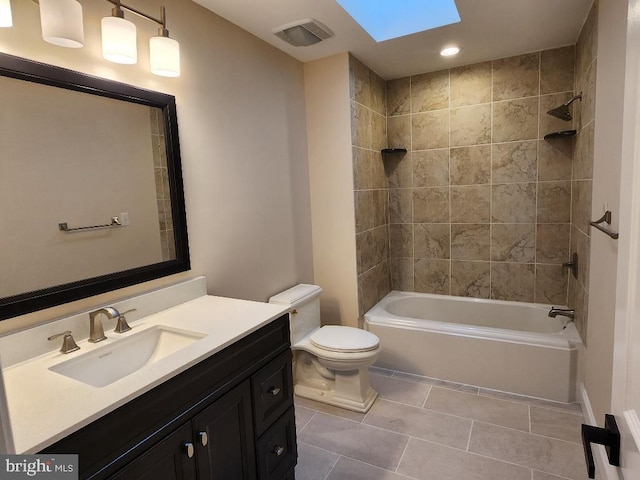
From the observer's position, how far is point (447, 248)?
343 cm

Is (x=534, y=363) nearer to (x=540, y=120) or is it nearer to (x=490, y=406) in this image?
(x=490, y=406)

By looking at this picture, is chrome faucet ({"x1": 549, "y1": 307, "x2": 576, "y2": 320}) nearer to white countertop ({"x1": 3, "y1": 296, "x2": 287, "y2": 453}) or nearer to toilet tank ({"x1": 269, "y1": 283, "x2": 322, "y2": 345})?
toilet tank ({"x1": 269, "y1": 283, "x2": 322, "y2": 345})

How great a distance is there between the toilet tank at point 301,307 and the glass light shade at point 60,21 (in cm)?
171

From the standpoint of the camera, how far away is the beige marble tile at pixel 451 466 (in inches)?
72.1

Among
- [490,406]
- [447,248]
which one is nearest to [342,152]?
[447,248]

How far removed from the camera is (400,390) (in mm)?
2645

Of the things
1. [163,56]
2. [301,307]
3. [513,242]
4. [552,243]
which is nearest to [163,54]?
[163,56]

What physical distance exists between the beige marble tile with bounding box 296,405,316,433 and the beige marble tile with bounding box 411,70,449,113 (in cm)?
267

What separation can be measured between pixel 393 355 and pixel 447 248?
115 cm

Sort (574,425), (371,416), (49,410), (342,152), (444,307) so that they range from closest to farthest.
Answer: (49,410)
(574,425)
(371,416)
(342,152)
(444,307)

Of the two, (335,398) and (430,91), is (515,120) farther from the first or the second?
(335,398)

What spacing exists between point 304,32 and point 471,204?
2.00 metres

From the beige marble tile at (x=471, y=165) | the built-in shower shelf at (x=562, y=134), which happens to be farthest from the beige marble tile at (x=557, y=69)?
the beige marble tile at (x=471, y=165)

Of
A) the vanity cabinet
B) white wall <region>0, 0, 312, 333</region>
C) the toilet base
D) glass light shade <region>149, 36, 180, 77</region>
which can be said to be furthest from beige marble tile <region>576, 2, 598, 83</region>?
the toilet base
